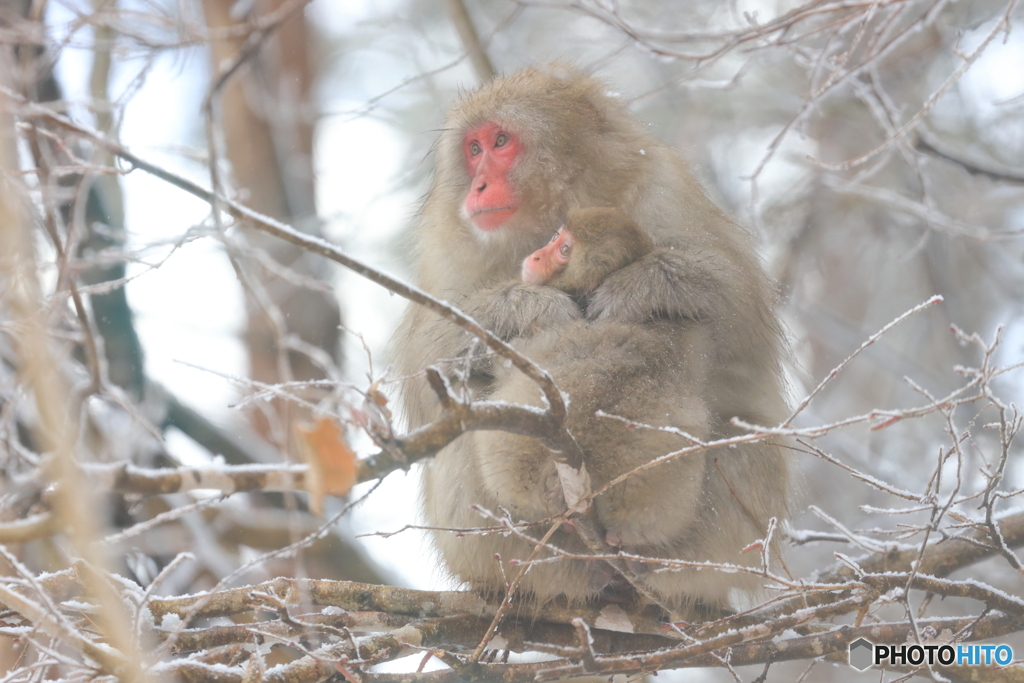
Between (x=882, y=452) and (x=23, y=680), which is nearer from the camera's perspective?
(x=23, y=680)

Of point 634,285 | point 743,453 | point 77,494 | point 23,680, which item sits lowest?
point 23,680

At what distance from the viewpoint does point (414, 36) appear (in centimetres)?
778

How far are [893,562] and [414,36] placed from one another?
601cm

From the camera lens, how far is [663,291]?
2.97 meters

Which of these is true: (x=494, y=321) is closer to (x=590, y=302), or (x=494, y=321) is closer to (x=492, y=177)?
(x=590, y=302)

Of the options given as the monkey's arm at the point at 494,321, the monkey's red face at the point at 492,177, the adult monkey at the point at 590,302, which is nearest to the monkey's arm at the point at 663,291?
the adult monkey at the point at 590,302

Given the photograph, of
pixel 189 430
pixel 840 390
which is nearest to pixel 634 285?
pixel 189 430

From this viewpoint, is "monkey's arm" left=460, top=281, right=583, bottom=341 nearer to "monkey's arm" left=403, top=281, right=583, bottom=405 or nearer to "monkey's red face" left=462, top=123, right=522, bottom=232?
"monkey's arm" left=403, top=281, right=583, bottom=405

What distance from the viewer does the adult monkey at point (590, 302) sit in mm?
2953

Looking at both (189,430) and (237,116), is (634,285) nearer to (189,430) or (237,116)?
(189,430)

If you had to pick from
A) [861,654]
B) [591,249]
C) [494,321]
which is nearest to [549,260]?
[591,249]

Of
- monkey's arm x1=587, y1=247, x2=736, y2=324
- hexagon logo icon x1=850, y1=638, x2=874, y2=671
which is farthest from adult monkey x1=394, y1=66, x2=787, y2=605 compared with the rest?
hexagon logo icon x1=850, y1=638, x2=874, y2=671

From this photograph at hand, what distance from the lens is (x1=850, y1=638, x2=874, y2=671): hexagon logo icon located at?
2.70 meters

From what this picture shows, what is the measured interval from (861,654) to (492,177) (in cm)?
221
